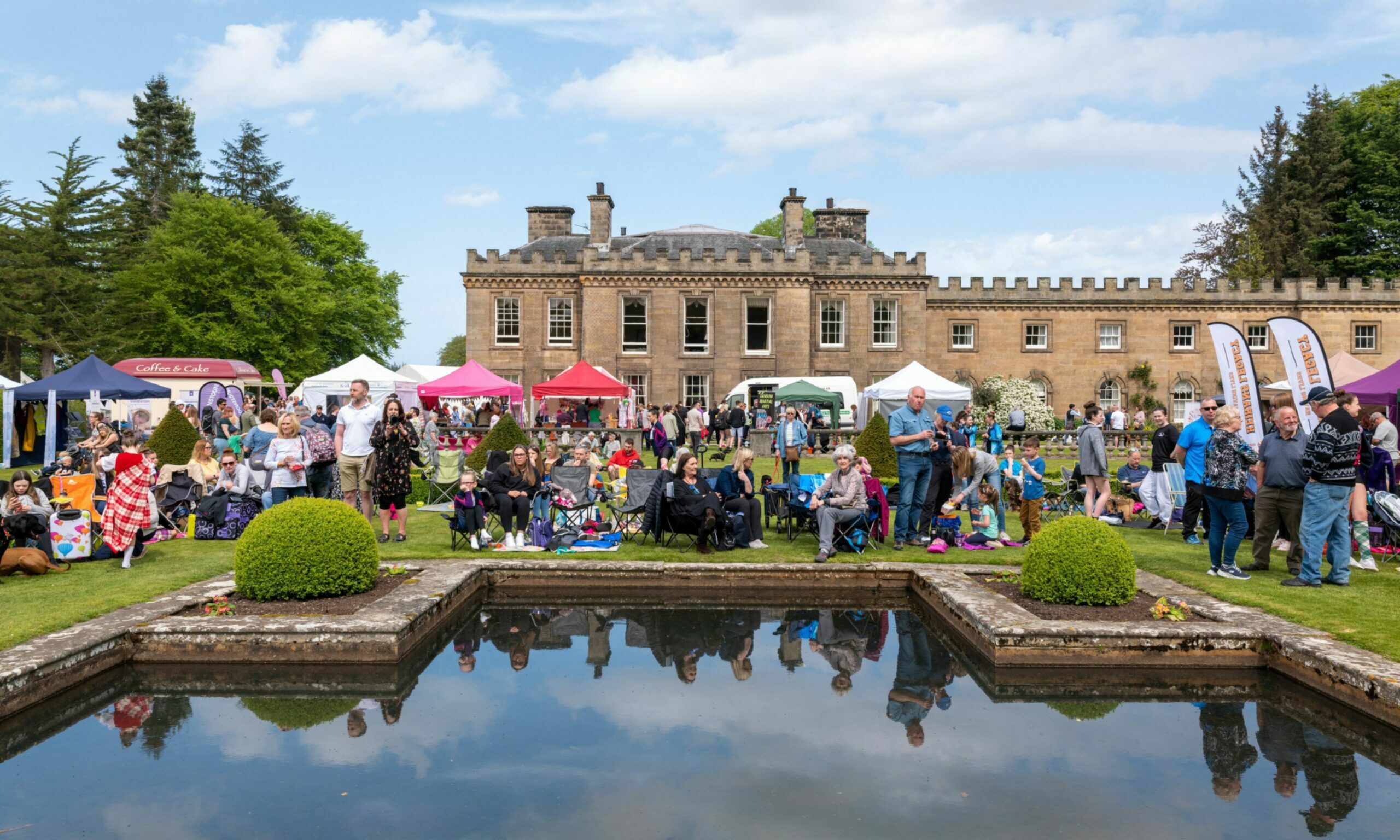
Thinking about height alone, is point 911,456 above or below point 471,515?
above

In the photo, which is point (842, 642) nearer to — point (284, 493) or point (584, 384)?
point (284, 493)

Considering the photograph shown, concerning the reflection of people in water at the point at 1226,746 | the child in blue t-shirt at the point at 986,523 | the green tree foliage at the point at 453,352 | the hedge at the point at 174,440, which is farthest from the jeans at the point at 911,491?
the green tree foliage at the point at 453,352

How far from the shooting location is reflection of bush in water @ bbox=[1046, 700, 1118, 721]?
17.5ft

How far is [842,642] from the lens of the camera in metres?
6.95

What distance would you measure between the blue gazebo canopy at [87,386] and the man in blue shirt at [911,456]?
52.4 feet

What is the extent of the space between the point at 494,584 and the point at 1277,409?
7716mm

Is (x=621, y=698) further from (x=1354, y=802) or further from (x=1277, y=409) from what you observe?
(x=1277, y=409)

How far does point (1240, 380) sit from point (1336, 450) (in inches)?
106

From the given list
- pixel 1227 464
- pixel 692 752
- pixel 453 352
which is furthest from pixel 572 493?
pixel 453 352

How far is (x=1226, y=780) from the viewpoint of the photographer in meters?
4.43

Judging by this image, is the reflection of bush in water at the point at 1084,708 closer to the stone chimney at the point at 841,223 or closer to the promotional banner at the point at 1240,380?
the promotional banner at the point at 1240,380

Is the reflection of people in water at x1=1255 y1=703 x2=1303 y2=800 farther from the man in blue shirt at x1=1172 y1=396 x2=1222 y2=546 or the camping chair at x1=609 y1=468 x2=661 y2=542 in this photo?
the camping chair at x1=609 y1=468 x2=661 y2=542

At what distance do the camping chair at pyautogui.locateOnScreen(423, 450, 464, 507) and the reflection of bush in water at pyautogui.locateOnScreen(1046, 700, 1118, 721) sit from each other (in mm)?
10408

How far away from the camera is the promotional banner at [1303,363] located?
9797mm
